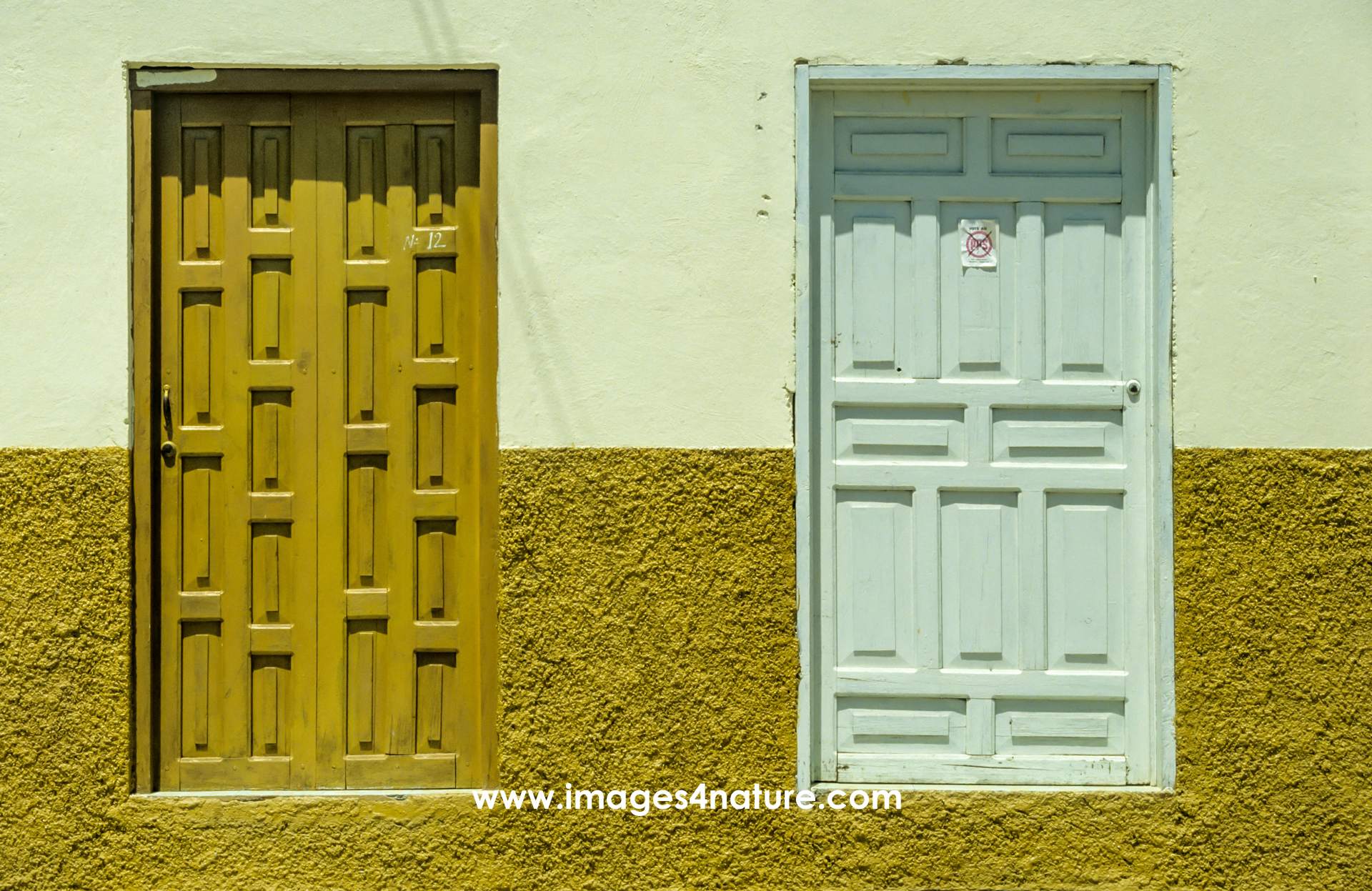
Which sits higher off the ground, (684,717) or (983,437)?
(983,437)

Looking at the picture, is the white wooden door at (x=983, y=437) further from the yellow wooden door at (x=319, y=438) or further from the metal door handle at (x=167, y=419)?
the metal door handle at (x=167, y=419)

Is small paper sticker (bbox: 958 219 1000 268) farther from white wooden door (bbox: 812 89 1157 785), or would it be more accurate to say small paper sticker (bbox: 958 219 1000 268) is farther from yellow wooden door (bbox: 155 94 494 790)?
yellow wooden door (bbox: 155 94 494 790)

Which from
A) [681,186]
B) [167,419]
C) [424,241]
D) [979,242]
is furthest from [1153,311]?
[167,419]

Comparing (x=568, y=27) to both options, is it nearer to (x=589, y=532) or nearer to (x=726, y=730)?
(x=589, y=532)

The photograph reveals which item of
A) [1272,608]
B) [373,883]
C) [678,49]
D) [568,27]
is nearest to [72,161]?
[568,27]

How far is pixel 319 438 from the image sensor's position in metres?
3.74

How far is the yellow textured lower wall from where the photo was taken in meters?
3.63

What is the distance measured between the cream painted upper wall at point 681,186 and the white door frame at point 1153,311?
0.15 ft

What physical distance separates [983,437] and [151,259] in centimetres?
290

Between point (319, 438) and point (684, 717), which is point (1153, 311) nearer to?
point (684, 717)

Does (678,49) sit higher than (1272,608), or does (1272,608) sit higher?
(678,49)

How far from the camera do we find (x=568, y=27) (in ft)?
12.0

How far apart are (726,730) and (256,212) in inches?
93.9

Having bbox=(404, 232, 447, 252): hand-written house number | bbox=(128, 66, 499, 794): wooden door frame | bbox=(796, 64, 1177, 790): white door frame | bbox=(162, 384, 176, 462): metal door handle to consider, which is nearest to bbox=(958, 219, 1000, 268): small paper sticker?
bbox=(796, 64, 1177, 790): white door frame
